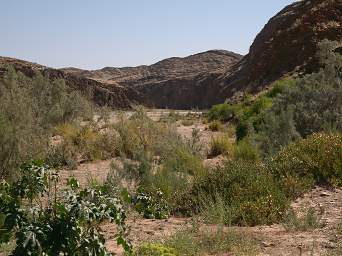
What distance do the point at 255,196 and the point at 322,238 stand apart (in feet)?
5.33

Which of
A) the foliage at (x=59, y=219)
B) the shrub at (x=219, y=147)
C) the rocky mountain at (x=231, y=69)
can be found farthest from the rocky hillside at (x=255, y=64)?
the foliage at (x=59, y=219)

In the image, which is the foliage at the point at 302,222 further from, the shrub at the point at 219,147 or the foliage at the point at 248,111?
the foliage at the point at 248,111

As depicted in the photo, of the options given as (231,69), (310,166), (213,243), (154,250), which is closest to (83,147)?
(310,166)

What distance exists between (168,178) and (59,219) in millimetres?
4874

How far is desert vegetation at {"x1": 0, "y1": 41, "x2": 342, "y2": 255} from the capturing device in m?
4.41

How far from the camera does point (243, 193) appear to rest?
7.64 meters

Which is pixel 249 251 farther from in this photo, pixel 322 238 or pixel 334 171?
pixel 334 171

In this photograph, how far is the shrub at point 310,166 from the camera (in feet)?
27.2

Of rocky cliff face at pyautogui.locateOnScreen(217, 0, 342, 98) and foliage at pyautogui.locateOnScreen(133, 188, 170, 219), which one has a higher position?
rocky cliff face at pyautogui.locateOnScreen(217, 0, 342, 98)

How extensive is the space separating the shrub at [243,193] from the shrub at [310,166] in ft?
0.85

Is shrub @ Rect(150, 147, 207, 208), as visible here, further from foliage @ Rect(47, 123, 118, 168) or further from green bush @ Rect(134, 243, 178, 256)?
foliage @ Rect(47, 123, 118, 168)

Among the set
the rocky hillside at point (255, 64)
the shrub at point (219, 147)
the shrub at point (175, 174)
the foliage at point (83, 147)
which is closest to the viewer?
the shrub at point (175, 174)

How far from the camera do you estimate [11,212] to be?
4438 millimetres

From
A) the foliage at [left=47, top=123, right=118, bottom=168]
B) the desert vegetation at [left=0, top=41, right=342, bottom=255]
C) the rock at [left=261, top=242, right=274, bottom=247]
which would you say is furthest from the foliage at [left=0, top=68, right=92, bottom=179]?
the rock at [left=261, top=242, right=274, bottom=247]
